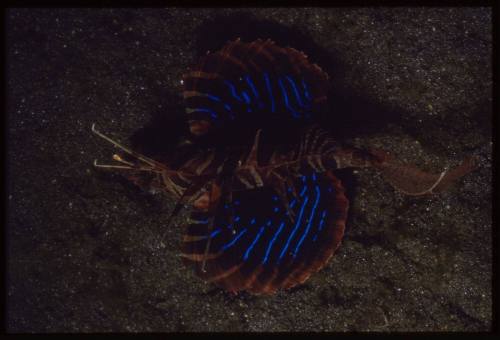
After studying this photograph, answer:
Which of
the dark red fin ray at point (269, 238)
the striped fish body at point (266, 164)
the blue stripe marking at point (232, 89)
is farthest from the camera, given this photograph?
the blue stripe marking at point (232, 89)

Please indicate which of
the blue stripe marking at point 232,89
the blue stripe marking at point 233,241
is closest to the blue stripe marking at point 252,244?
the blue stripe marking at point 233,241

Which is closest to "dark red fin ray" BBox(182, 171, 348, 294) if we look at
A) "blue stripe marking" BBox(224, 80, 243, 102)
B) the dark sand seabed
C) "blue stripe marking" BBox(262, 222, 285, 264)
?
"blue stripe marking" BBox(262, 222, 285, 264)

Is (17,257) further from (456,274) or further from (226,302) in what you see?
(456,274)

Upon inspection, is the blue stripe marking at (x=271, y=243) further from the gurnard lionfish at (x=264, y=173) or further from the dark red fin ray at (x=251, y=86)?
the dark red fin ray at (x=251, y=86)

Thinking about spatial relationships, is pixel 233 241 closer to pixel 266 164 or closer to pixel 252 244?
pixel 252 244

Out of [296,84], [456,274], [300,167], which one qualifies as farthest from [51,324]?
[456,274]

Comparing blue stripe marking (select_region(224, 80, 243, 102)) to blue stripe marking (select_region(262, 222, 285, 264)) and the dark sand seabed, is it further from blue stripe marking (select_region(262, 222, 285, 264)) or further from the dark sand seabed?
blue stripe marking (select_region(262, 222, 285, 264))
